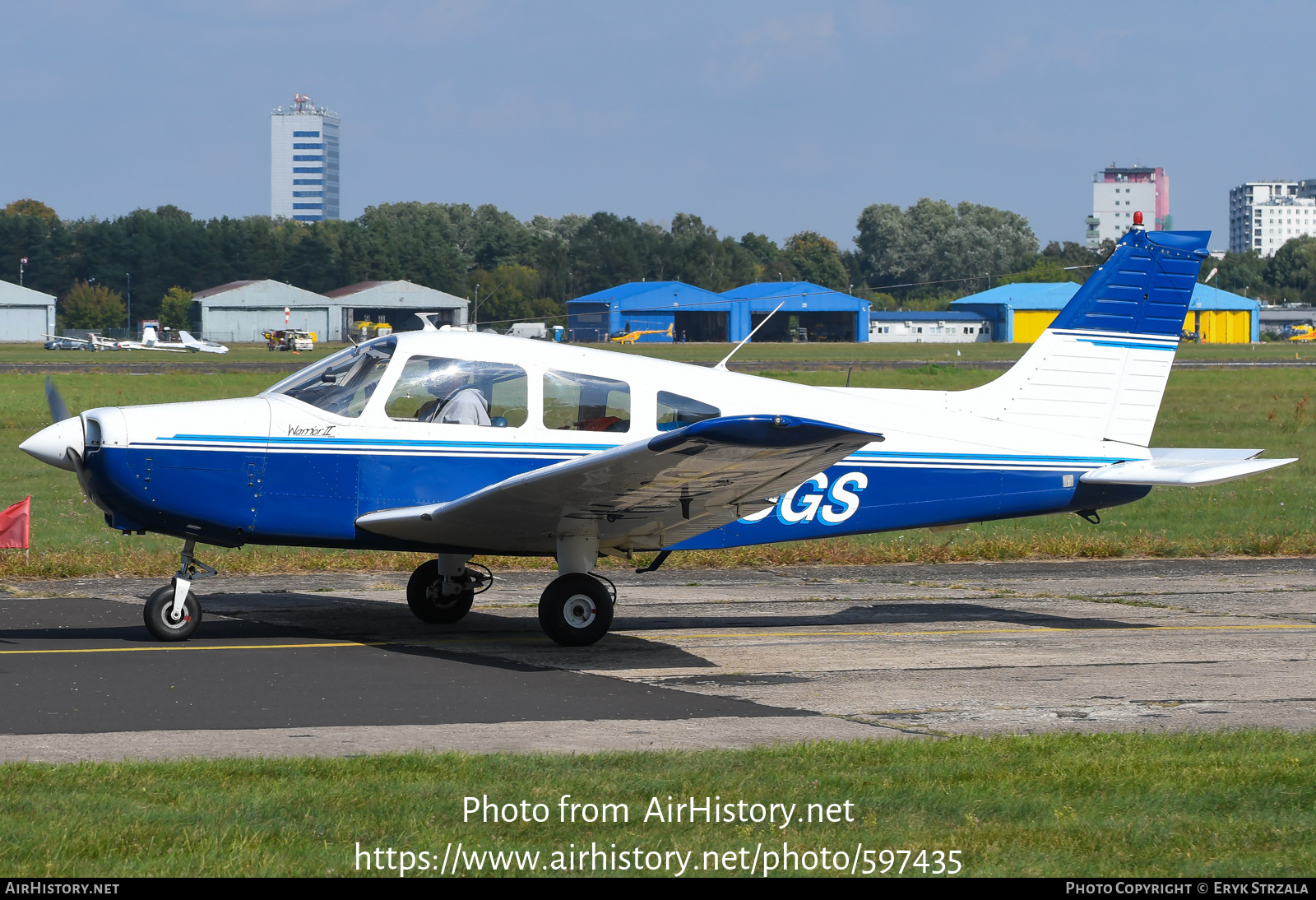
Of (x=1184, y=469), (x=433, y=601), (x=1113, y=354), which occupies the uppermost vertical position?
(x=1113, y=354)

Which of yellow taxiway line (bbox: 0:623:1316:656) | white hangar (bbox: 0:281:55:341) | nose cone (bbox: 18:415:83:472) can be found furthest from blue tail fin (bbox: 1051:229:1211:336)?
white hangar (bbox: 0:281:55:341)

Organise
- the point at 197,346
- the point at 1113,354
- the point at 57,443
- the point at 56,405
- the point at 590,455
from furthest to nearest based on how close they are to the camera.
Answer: the point at 197,346 → the point at 1113,354 → the point at 56,405 → the point at 590,455 → the point at 57,443

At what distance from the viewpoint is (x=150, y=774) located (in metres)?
5.95

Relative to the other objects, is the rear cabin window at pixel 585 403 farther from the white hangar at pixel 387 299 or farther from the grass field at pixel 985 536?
the white hangar at pixel 387 299

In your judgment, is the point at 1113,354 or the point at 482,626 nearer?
the point at 482,626

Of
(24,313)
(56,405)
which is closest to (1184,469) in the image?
(56,405)

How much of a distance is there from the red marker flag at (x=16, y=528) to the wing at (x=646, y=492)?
572cm

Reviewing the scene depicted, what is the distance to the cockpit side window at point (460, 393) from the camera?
9641 millimetres

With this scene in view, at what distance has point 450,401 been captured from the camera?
970cm

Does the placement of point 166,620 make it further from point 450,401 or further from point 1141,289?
point 1141,289

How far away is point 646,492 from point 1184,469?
163 inches

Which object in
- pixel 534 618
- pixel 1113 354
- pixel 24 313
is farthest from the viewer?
pixel 24 313

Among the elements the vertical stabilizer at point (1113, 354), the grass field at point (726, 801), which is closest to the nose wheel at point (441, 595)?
the vertical stabilizer at point (1113, 354)

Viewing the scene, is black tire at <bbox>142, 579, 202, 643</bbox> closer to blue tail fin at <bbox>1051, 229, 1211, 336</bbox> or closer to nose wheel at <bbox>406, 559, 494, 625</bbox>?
nose wheel at <bbox>406, 559, 494, 625</bbox>
